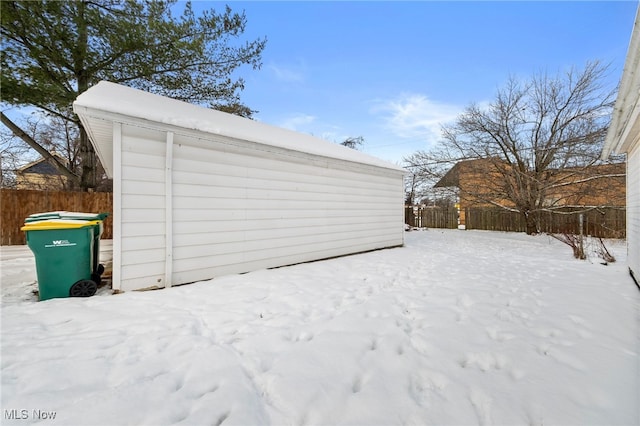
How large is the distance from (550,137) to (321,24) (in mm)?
9395

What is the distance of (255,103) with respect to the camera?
10.2m

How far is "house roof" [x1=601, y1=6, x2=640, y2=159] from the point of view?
194 centimetres

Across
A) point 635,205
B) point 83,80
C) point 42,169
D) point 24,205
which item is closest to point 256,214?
point 635,205

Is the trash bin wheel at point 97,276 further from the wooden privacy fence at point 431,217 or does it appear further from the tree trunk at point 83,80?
the wooden privacy fence at point 431,217

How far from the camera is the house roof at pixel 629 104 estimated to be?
6.37 feet

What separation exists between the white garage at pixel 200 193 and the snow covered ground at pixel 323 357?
52 centimetres

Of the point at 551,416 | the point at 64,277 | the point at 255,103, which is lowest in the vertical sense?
the point at 551,416

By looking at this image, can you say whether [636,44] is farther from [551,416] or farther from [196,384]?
[196,384]

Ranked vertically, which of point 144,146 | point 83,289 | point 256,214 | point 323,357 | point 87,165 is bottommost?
point 323,357

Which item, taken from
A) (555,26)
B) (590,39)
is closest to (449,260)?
(555,26)

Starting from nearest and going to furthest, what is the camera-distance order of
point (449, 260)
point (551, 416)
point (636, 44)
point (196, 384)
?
point (551, 416)
point (196, 384)
point (636, 44)
point (449, 260)

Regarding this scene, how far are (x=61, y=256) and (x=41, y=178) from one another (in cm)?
1767

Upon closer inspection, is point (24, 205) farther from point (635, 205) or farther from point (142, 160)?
point (635, 205)

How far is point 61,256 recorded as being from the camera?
302 centimetres
